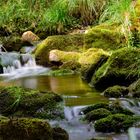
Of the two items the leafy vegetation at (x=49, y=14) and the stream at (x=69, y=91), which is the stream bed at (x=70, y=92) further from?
the leafy vegetation at (x=49, y=14)

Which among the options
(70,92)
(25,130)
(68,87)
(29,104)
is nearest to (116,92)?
(70,92)

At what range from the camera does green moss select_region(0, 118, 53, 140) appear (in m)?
4.14

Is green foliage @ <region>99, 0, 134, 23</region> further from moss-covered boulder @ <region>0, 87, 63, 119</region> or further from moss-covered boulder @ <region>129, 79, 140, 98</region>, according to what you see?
moss-covered boulder @ <region>0, 87, 63, 119</region>

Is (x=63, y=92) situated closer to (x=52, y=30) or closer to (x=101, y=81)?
(x=101, y=81)

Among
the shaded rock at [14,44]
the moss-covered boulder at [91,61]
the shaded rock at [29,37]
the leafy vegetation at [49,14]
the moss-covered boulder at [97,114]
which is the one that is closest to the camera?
the moss-covered boulder at [97,114]

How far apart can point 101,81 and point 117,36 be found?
8.00 feet

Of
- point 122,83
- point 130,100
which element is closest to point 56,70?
point 122,83

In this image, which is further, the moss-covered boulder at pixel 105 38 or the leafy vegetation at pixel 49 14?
the leafy vegetation at pixel 49 14

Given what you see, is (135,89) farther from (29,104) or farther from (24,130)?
(24,130)

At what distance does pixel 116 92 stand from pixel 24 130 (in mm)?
2448

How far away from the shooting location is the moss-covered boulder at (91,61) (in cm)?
782

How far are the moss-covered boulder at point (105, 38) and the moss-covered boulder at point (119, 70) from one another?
70.2 inches

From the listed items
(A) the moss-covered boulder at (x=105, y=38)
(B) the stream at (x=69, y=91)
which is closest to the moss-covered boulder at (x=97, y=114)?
(B) the stream at (x=69, y=91)

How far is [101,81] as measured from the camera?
7152 millimetres
